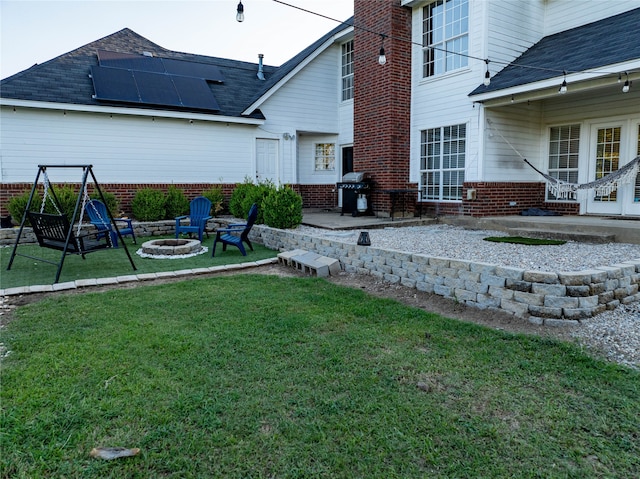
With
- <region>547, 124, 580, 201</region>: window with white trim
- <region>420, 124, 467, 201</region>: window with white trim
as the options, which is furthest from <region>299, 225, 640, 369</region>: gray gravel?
<region>547, 124, 580, 201</region>: window with white trim

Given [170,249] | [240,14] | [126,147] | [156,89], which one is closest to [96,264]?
[170,249]

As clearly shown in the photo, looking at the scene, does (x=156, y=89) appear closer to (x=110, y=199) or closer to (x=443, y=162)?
(x=110, y=199)

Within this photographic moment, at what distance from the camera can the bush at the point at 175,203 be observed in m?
10.6

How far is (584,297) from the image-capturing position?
390 centimetres

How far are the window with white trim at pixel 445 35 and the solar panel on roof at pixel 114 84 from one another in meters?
7.37

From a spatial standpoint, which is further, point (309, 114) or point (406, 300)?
point (309, 114)

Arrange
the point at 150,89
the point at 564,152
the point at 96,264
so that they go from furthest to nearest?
the point at 150,89
the point at 564,152
the point at 96,264

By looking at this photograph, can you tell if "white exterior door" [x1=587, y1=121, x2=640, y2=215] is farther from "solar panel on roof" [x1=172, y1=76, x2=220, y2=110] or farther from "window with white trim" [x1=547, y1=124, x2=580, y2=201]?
"solar panel on roof" [x1=172, y1=76, x2=220, y2=110]

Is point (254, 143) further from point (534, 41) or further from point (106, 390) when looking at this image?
point (106, 390)

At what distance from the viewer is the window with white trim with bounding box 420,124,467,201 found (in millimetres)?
9844

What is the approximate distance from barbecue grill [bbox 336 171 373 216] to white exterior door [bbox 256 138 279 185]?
114 inches

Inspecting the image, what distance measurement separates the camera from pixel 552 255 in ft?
18.0

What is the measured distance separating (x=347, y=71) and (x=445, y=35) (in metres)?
4.34

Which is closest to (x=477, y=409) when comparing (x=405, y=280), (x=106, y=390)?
(x=106, y=390)
